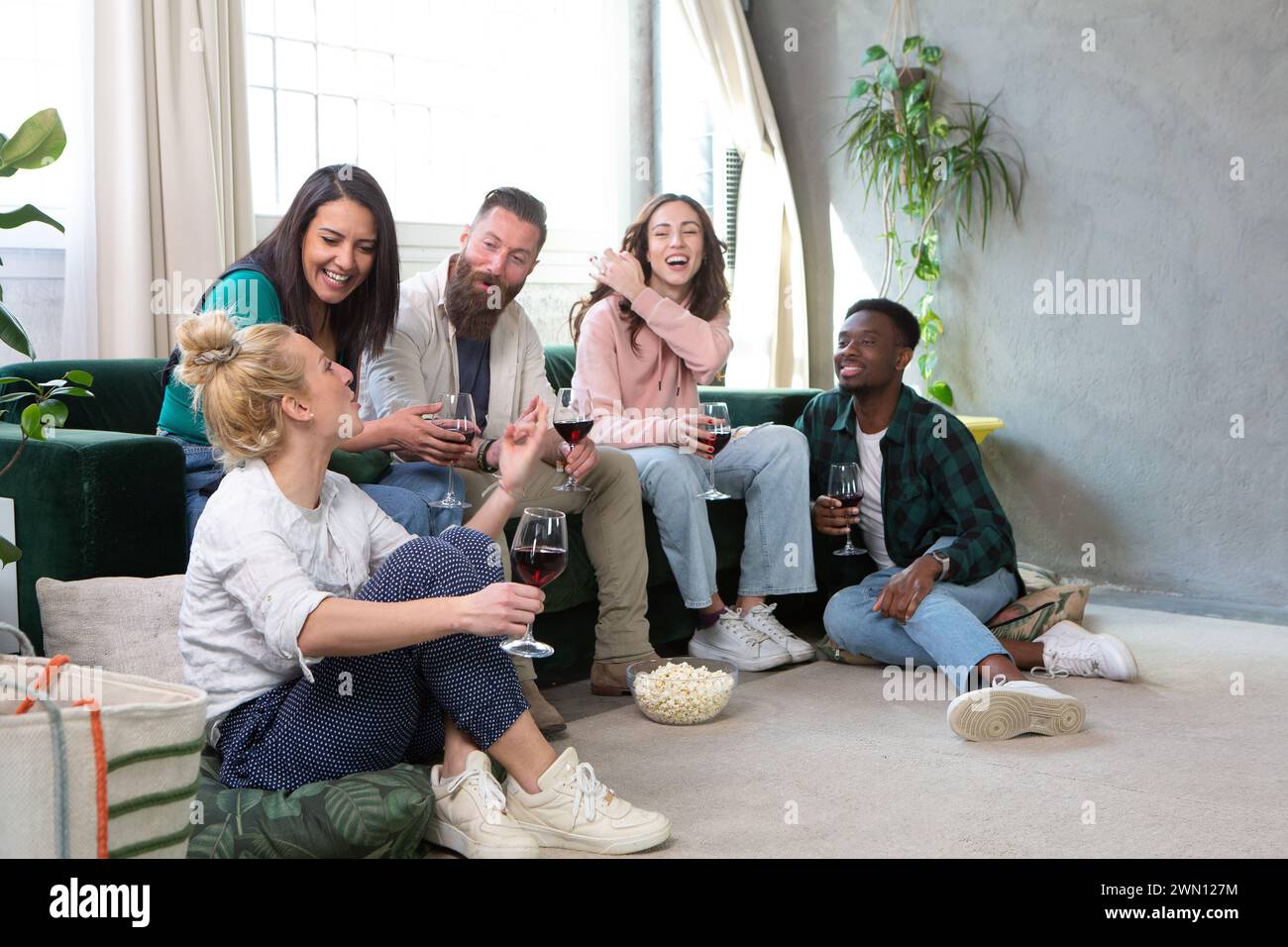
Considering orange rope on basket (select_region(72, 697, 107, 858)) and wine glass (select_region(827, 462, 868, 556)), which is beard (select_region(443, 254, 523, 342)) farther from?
orange rope on basket (select_region(72, 697, 107, 858))

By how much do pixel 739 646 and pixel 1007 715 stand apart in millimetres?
784

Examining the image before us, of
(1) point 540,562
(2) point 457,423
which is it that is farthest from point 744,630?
(1) point 540,562

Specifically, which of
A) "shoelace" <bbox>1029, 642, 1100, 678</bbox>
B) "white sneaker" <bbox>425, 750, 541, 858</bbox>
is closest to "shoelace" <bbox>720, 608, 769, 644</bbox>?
"shoelace" <bbox>1029, 642, 1100, 678</bbox>

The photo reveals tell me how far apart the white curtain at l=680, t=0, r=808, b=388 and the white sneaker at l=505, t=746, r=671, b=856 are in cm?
314

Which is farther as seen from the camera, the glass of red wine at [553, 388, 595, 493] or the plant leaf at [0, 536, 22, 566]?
the glass of red wine at [553, 388, 595, 493]

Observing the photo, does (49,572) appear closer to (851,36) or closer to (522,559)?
(522,559)

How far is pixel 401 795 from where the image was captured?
192cm

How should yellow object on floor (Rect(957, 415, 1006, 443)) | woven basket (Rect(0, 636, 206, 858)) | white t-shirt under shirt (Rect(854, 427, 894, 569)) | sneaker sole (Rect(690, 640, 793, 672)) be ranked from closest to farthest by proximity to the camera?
1. woven basket (Rect(0, 636, 206, 858))
2. sneaker sole (Rect(690, 640, 793, 672))
3. white t-shirt under shirt (Rect(854, 427, 894, 569))
4. yellow object on floor (Rect(957, 415, 1006, 443))

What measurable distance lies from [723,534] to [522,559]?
1517mm

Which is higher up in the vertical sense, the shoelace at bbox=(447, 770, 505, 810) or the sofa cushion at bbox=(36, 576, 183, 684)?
the sofa cushion at bbox=(36, 576, 183, 684)

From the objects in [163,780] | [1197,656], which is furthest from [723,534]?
[163,780]

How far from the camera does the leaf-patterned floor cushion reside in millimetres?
1819

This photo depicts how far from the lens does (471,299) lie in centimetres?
289

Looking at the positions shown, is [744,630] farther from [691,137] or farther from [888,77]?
[691,137]
